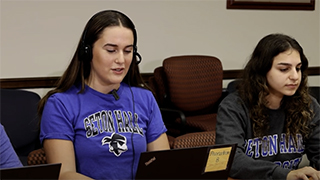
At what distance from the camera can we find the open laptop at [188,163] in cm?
120

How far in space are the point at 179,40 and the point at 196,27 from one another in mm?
191

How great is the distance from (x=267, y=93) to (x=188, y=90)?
146 cm

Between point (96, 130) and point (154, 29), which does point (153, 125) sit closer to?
point (96, 130)

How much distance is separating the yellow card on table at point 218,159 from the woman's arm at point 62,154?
607 mm

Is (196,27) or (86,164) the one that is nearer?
(86,164)

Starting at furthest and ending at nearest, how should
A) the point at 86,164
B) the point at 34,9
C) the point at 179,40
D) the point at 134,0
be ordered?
the point at 179,40, the point at 134,0, the point at 34,9, the point at 86,164

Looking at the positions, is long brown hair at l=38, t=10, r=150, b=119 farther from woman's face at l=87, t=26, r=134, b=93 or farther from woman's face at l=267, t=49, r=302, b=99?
woman's face at l=267, t=49, r=302, b=99

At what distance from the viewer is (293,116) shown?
2.11 meters

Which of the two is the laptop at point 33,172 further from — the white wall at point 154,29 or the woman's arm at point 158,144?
the white wall at point 154,29

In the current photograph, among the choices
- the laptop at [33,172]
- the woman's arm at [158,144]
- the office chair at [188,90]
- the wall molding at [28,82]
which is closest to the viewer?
the laptop at [33,172]

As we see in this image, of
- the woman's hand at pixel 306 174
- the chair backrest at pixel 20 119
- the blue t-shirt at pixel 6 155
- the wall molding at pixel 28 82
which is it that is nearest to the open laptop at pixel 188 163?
the woman's hand at pixel 306 174

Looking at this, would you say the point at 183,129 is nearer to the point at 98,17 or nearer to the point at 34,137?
the point at 34,137

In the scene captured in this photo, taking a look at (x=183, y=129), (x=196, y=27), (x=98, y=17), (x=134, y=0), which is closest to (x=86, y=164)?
(x=98, y=17)

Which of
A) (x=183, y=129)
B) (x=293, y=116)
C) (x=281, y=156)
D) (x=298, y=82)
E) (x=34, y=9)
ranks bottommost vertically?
(x=183, y=129)
